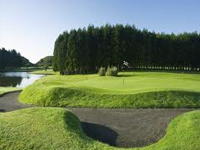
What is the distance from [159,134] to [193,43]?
73056 mm

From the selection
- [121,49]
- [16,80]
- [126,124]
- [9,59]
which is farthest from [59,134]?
[9,59]

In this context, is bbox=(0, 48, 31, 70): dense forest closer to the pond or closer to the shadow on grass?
the pond

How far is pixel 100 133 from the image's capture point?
42.5 ft

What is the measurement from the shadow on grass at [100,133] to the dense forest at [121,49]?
189ft

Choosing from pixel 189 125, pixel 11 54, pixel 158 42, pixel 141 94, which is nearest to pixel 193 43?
pixel 158 42

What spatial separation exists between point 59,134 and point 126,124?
4428mm

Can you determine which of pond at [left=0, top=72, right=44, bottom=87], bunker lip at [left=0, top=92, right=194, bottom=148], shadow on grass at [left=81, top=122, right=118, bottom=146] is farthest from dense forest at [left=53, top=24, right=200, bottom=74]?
shadow on grass at [left=81, top=122, right=118, bottom=146]

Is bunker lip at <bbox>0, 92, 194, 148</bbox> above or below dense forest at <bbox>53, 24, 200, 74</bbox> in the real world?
below

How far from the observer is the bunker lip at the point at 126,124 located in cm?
1200

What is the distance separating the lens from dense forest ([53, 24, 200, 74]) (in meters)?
72.1

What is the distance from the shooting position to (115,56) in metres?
71.2

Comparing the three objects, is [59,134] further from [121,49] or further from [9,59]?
[9,59]

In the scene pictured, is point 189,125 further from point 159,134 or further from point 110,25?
point 110,25

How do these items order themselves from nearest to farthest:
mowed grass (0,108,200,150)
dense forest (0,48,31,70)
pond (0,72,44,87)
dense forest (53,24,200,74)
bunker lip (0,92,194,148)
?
mowed grass (0,108,200,150)
bunker lip (0,92,194,148)
pond (0,72,44,87)
dense forest (53,24,200,74)
dense forest (0,48,31,70)
